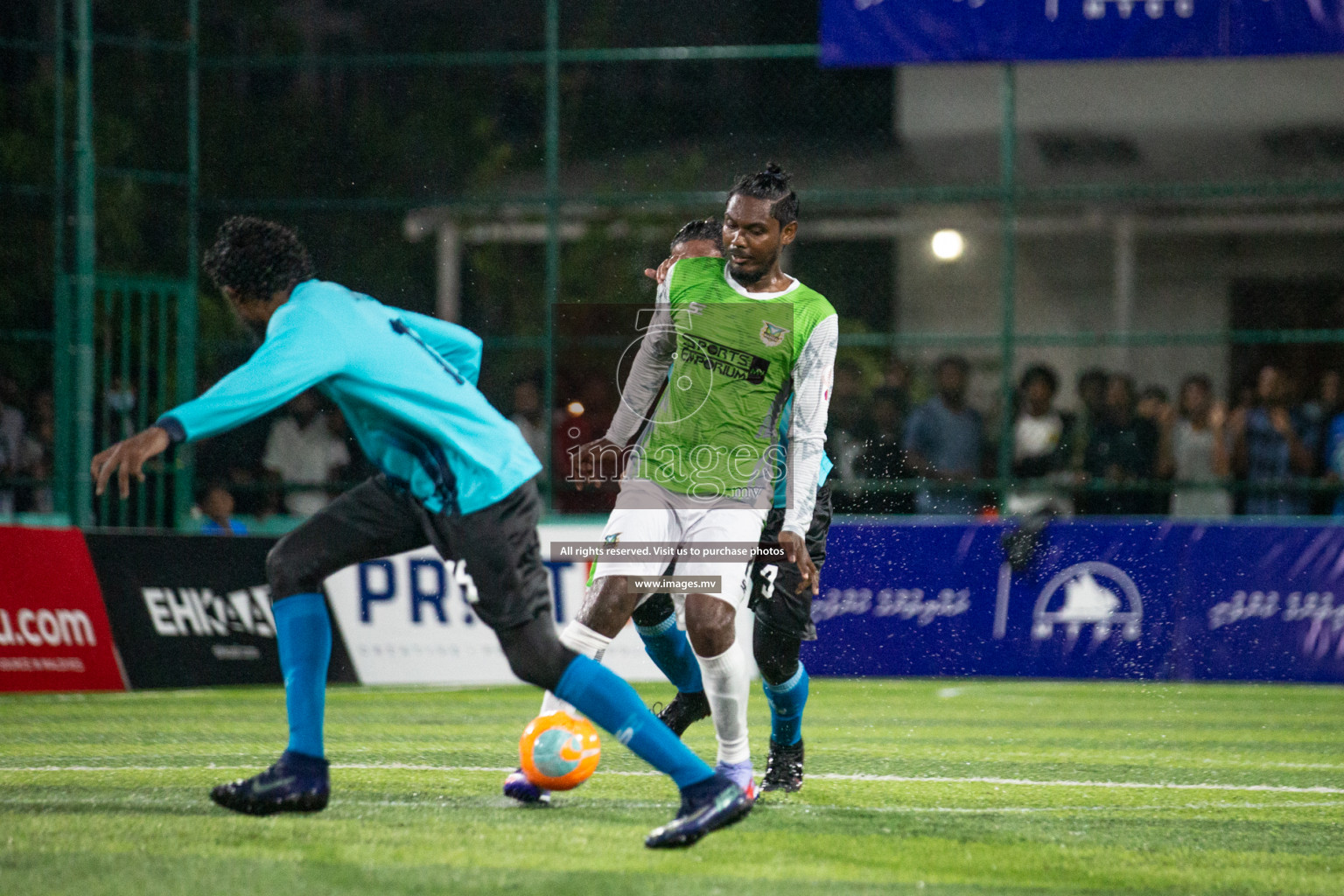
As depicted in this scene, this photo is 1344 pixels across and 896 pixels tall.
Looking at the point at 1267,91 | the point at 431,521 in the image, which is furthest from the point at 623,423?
the point at 1267,91

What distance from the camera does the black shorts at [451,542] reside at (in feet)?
16.9

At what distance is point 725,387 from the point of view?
604 centimetres

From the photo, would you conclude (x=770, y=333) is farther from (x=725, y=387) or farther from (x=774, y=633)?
(x=774, y=633)

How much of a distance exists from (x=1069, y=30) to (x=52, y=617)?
27.4 feet

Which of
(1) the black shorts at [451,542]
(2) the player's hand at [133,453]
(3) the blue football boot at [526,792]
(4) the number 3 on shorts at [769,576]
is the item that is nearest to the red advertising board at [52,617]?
(3) the blue football boot at [526,792]

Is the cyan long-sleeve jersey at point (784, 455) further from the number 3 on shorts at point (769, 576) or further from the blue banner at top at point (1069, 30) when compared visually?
the blue banner at top at point (1069, 30)

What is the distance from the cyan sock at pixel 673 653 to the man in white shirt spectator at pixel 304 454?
7.07m

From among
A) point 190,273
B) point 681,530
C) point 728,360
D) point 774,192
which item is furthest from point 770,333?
point 190,273

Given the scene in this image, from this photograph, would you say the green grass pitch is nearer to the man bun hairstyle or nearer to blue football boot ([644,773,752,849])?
blue football boot ([644,773,752,849])

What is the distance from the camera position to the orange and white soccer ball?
18.8 feet

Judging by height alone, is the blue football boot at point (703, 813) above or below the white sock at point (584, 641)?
below

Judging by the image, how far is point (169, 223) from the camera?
13.7 meters

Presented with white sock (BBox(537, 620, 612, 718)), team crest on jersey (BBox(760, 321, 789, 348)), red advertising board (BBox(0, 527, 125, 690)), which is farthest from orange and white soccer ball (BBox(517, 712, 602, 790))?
red advertising board (BBox(0, 527, 125, 690))

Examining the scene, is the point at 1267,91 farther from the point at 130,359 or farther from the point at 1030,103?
the point at 130,359
